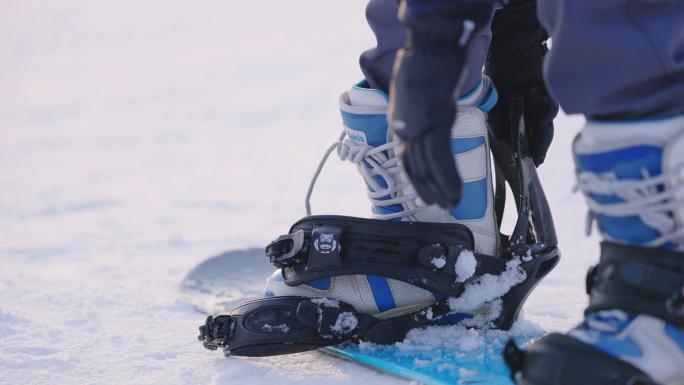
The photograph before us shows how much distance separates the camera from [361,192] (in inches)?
166

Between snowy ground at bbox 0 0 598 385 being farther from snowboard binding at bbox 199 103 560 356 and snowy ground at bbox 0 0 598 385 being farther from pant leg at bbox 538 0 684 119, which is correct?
pant leg at bbox 538 0 684 119

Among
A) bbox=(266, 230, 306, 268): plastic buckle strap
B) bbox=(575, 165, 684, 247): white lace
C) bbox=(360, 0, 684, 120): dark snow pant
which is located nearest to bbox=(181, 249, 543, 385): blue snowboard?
bbox=(266, 230, 306, 268): plastic buckle strap

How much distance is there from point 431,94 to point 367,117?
0.53 m

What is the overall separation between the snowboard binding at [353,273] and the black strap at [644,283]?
458 millimetres

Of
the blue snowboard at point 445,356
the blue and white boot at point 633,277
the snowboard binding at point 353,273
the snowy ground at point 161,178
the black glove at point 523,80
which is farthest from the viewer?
the snowy ground at point 161,178

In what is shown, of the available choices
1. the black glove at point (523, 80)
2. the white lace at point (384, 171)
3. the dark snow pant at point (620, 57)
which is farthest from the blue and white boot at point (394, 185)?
the dark snow pant at point (620, 57)

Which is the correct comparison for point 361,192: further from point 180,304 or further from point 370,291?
point 370,291

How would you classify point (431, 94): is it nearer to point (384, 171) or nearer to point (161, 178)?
point (384, 171)

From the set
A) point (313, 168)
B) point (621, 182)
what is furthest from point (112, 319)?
point (313, 168)

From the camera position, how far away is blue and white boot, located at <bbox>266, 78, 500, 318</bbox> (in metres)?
1.65

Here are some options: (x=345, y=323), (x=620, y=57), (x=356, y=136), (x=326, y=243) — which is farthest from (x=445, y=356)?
(x=620, y=57)

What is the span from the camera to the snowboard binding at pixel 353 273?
5.34ft

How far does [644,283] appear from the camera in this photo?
45.6 inches

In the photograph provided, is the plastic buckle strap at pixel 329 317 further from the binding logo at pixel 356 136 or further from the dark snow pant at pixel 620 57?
the dark snow pant at pixel 620 57
